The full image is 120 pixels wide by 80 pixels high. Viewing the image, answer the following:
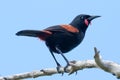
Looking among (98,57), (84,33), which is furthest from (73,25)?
(98,57)

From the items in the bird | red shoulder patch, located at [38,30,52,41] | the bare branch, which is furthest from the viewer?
the bird

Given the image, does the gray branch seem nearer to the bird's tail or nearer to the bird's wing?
the bird's tail

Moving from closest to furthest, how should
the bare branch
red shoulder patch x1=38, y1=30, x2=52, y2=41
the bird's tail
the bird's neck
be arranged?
1. the bare branch
2. the bird's tail
3. red shoulder patch x1=38, y1=30, x2=52, y2=41
4. the bird's neck

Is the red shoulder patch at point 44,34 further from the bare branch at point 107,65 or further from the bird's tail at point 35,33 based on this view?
the bare branch at point 107,65

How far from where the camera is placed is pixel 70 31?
4.80 m

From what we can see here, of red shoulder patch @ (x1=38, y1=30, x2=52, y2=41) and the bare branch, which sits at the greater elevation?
the bare branch

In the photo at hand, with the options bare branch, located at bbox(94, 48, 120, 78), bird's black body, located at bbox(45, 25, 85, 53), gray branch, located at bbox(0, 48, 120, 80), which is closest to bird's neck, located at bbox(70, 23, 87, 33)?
bird's black body, located at bbox(45, 25, 85, 53)

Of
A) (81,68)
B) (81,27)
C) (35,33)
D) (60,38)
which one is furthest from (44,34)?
(81,68)

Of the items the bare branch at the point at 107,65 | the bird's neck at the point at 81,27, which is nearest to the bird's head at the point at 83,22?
the bird's neck at the point at 81,27

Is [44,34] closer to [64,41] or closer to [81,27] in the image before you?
[64,41]

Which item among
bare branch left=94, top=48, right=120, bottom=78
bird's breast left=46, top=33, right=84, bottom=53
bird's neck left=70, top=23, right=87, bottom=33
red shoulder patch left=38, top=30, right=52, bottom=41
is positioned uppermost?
bare branch left=94, top=48, right=120, bottom=78

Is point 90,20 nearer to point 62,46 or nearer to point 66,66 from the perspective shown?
point 62,46

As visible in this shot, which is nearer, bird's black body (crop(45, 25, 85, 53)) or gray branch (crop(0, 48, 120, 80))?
gray branch (crop(0, 48, 120, 80))

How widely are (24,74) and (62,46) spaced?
4.01 ft
